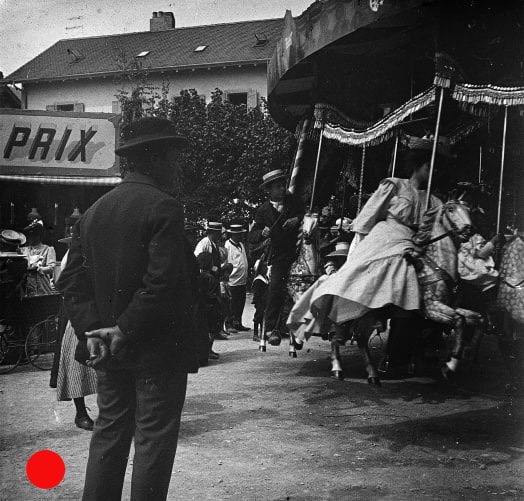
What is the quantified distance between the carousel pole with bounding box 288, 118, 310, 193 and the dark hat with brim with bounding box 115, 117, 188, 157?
22.0 feet

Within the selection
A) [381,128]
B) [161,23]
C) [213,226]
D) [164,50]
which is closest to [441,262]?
[381,128]

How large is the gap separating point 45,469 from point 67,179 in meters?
10.0

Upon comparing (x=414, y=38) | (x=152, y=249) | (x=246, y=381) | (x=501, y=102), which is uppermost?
(x=414, y=38)

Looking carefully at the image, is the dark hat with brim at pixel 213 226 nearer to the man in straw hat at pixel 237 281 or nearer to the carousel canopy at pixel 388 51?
the man in straw hat at pixel 237 281


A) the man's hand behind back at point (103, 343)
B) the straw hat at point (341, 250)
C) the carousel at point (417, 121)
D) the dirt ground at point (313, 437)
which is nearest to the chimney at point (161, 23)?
the carousel at point (417, 121)

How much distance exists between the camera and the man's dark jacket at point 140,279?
341 cm

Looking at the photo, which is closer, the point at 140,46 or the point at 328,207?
the point at 328,207

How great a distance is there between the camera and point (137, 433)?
3512 millimetres

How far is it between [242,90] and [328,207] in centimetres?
2117

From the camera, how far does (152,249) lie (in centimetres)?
343

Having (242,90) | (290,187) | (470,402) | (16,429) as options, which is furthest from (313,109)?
(242,90)

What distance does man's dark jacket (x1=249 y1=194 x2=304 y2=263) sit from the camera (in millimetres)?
8875

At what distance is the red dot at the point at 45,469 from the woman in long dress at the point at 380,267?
90.6 inches

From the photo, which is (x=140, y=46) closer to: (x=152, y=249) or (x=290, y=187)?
(x=290, y=187)
